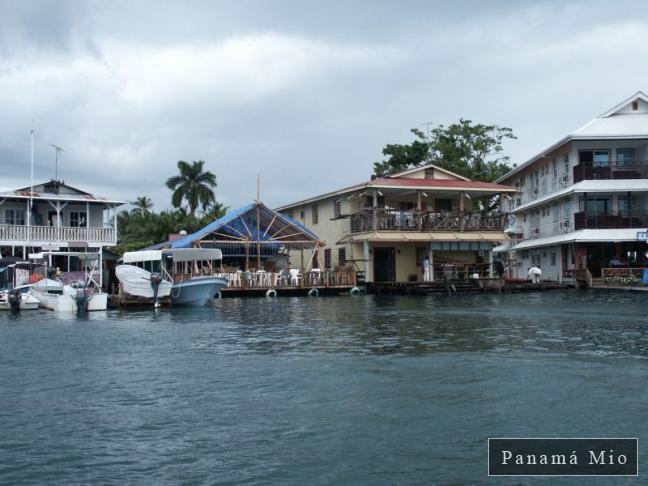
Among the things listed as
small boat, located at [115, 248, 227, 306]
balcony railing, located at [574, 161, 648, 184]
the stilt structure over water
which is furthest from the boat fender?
balcony railing, located at [574, 161, 648, 184]

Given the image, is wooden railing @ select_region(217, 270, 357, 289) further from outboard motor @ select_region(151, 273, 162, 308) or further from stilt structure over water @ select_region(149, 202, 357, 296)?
outboard motor @ select_region(151, 273, 162, 308)

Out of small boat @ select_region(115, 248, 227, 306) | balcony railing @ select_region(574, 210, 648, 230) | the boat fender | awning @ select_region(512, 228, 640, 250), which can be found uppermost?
balcony railing @ select_region(574, 210, 648, 230)

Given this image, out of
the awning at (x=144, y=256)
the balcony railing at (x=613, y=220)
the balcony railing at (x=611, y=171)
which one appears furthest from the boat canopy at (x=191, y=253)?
the balcony railing at (x=611, y=171)

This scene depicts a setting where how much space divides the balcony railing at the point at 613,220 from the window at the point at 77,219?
103 ft

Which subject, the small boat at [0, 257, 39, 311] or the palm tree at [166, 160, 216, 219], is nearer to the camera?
the small boat at [0, 257, 39, 311]

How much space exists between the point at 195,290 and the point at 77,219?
1304 centimetres

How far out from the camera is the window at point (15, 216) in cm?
3925

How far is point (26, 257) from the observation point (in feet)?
127

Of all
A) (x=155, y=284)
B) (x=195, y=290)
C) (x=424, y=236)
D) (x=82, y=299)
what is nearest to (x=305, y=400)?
(x=82, y=299)

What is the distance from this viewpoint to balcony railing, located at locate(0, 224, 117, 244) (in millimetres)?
37688

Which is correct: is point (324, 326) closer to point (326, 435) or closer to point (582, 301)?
point (326, 435)

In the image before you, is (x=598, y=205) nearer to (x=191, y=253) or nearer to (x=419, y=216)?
(x=419, y=216)

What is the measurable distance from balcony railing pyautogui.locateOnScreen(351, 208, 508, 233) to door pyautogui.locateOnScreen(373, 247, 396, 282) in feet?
9.02

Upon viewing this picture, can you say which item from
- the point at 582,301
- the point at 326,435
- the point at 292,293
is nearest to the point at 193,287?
the point at 292,293
